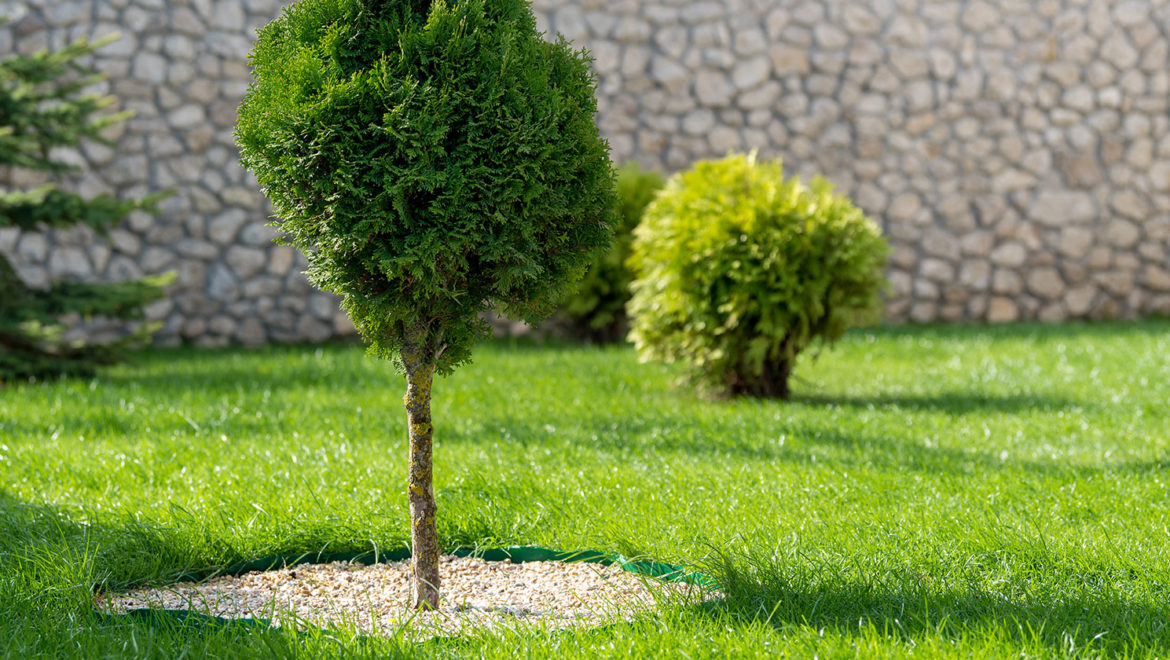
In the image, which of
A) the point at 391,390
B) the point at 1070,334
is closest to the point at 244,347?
the point at 391,390

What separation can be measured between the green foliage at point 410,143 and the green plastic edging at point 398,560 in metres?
0.94

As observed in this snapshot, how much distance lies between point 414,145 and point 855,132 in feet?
25.7

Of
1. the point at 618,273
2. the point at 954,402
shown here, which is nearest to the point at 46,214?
the point at 618,273

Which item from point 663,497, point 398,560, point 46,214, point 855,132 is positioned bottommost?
point 398,560

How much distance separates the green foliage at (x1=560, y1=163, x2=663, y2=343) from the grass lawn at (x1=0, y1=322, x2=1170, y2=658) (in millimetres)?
1642

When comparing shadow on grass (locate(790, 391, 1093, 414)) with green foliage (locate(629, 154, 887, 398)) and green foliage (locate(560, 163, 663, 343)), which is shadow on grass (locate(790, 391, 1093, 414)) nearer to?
green foliage (locate(629, 154, 887, 398))

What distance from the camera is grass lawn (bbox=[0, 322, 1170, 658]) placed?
8.91 ft

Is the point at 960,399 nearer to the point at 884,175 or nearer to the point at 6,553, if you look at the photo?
the point at 884,175

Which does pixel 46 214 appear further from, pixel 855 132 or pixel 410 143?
pixel 855 132

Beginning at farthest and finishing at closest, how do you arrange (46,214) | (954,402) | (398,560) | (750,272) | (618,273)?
(618,273) < (46,214) < (954,402) < (750,272) < (398,560)

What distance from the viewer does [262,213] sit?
900 cm

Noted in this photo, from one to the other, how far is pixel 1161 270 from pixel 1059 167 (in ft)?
4.97

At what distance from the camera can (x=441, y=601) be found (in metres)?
3.07

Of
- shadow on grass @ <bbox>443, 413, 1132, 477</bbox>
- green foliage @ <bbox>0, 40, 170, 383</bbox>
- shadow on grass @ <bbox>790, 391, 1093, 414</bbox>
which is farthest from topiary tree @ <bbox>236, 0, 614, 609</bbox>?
green foliage @ <bbox>0, 40, 170, 383</bbox>
